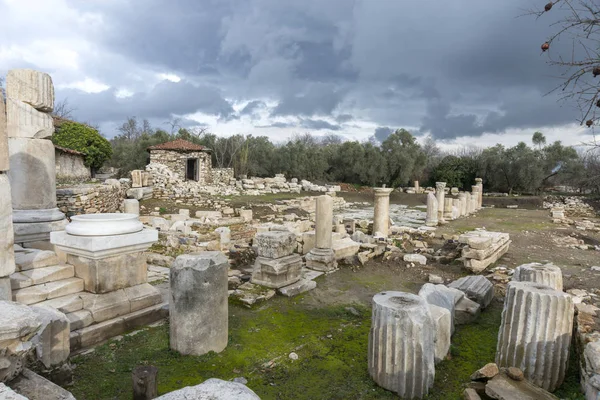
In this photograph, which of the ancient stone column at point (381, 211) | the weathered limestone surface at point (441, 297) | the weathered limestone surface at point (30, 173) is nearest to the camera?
the weathered limestone surface at point (441, 297)

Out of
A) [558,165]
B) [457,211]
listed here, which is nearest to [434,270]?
[457,211]

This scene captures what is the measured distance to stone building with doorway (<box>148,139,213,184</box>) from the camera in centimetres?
2538

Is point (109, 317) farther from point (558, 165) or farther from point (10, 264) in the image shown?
point (558, 165)

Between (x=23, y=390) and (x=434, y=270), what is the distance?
25.8 feet

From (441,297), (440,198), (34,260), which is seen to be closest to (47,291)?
(34,260)

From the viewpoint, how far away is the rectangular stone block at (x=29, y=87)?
5.70 metres

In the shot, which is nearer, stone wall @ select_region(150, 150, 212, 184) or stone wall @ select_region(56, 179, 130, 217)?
stone wall @ select_region(56, 179, 130, 217)

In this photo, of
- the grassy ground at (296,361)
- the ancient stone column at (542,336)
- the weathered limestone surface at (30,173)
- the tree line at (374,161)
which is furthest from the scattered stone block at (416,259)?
the tree line at (374,161)

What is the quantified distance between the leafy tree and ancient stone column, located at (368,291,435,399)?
23.5 metres

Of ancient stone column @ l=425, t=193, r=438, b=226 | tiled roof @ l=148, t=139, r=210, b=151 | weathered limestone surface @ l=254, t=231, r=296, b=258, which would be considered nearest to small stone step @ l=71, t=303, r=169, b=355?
weathered limestone surface @ l=254, t=231, r=296, b=258

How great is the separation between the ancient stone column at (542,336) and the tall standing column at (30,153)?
6.64 m

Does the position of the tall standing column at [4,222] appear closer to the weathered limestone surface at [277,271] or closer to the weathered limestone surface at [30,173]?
the weathered limestone surface at [30,173]

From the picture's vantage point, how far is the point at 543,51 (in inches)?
103

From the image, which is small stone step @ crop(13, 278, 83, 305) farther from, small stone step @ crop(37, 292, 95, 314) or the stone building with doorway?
the stone building with doorway
